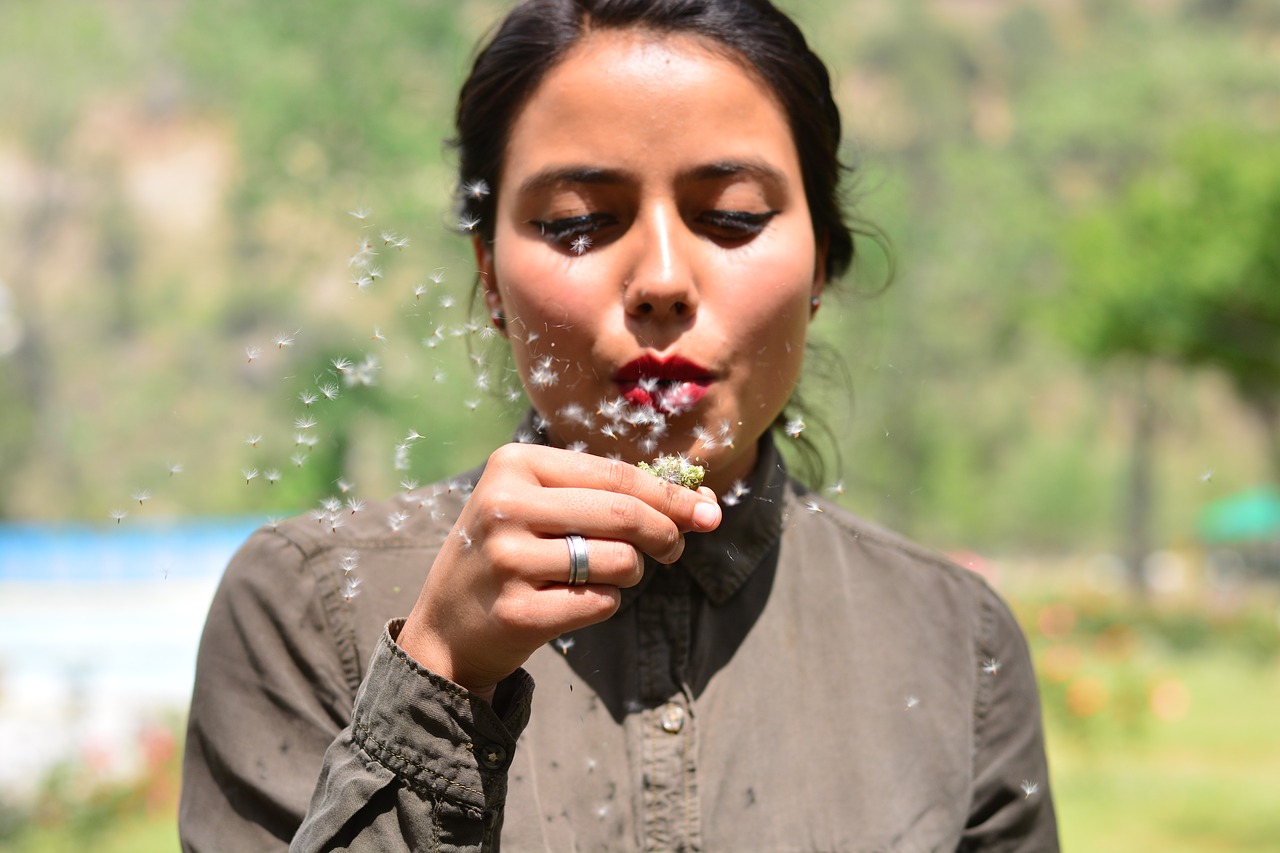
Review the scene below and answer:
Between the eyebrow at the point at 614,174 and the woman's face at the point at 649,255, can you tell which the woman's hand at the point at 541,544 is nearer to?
the woman's face at the point at 649,255

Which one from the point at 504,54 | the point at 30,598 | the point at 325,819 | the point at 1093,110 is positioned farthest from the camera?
the point at 1093,110

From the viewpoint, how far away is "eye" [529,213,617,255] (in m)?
1.91

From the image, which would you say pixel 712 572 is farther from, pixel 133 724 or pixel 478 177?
pixel 133 724

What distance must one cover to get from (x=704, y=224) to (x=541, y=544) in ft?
2.20

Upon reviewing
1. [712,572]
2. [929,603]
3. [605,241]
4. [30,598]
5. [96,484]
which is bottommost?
[96,484]

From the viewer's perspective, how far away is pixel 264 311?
242 feet

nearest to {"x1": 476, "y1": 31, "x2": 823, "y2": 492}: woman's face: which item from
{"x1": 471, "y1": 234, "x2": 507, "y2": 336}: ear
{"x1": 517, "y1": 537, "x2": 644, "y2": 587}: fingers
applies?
{"x1": 471, "y1": 234, "x2": 507, "y2": 336}: ear

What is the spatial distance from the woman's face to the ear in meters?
0.12

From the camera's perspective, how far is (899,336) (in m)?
35.0

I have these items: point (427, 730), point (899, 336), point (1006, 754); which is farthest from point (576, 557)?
point (899, 336)

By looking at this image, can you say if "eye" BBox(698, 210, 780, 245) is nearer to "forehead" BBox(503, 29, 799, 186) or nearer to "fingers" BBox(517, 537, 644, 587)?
"forehead" BBox(503, 29, 799, 186)

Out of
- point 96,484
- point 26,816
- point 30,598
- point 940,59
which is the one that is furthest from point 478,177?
point 940,59

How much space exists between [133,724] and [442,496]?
1006cm

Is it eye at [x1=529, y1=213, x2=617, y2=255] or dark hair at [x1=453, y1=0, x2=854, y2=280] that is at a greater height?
dark hair at [x1=453, y1=0, x2=854, y2=280]
